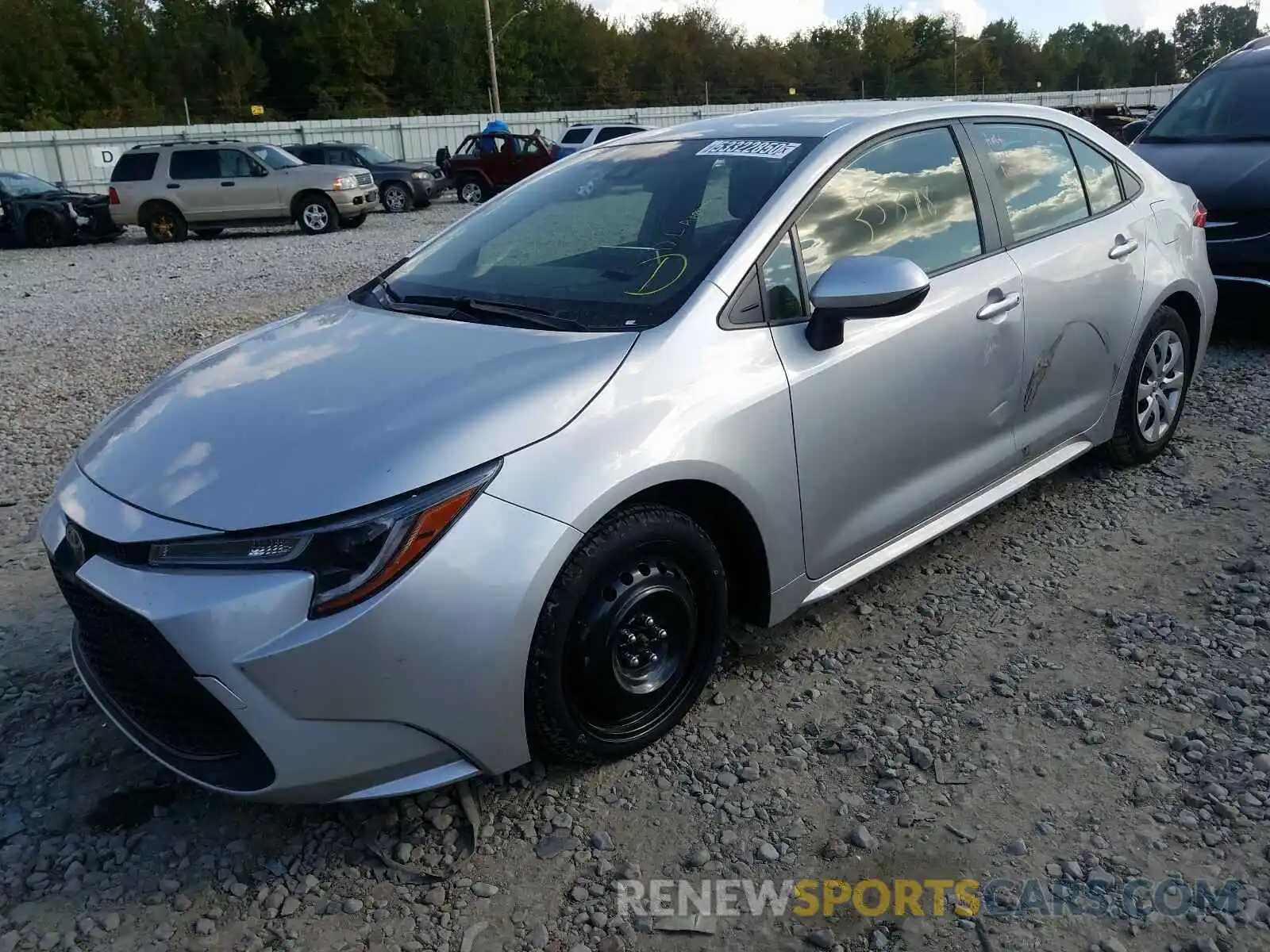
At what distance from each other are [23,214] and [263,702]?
18.7m

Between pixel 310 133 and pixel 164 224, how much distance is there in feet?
58.5

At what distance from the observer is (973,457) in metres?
3.51

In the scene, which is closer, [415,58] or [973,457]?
[973,457]

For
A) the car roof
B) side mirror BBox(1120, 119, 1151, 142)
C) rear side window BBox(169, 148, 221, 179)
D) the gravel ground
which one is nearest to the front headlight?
the gravel ground

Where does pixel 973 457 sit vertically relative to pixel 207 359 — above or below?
below

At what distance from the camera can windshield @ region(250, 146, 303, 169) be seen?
17.9m

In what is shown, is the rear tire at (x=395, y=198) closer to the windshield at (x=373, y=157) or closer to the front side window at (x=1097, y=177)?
the windshield at (x=373, y=157)

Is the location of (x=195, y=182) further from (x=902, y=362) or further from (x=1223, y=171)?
(x=902, y=362)

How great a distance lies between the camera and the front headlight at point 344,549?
216cm

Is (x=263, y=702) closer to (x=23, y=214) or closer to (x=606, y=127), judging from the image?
(x=23, y=214)

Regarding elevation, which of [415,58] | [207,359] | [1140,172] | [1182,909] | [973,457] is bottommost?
[1182,909]

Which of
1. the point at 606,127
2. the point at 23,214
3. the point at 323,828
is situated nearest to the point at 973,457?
the point at 323,828

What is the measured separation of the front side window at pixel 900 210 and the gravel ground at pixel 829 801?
1205 mm

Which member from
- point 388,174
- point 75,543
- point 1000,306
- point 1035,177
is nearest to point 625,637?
point 75,543
